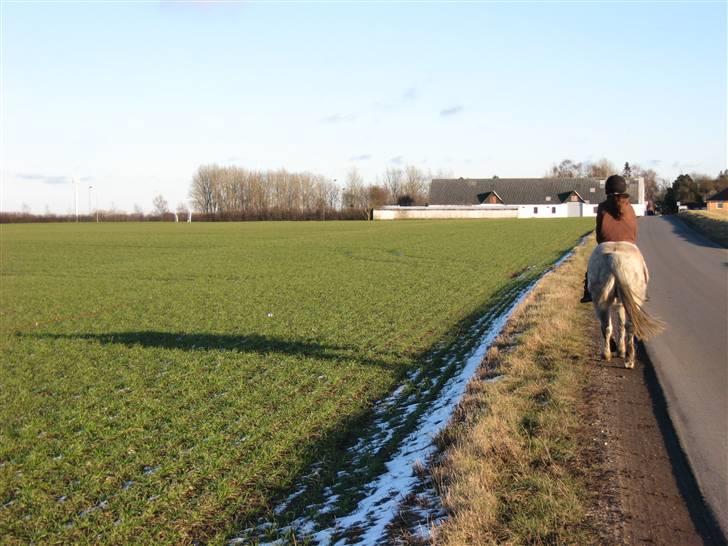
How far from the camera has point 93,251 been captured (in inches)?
1813

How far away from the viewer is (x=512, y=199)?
126125 mm

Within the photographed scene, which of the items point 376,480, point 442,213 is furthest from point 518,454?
point 442,213

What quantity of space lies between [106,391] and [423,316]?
7894 mm

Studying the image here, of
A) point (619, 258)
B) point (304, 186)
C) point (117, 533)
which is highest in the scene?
point (304, 186)

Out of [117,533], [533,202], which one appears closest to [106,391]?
[117,533]

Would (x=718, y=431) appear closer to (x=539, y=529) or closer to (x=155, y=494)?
(x=539, y=529)

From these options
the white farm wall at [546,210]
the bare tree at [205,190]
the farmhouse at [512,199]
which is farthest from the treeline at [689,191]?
the bare tree at [205,190]

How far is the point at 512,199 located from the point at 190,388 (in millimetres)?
121304

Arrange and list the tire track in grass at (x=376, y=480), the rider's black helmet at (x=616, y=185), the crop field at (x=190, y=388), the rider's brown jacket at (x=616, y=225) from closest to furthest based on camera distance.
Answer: the tire track in grass at (x=376, y=480)
the crop field at (x=190, y=388)
the rider's black helmet at (x=616, y=185)
the rider's brown jacket at (x=616, y=225)

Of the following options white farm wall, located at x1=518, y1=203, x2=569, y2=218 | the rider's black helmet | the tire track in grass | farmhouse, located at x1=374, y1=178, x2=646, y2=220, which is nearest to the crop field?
the tire track in grass

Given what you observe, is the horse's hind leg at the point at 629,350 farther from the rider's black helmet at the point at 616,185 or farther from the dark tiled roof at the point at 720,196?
the dark tiled roof at the point at 720,196

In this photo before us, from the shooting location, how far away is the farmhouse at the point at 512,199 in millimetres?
116938

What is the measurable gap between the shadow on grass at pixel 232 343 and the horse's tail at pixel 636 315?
3622mm

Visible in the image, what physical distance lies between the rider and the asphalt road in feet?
6.29
